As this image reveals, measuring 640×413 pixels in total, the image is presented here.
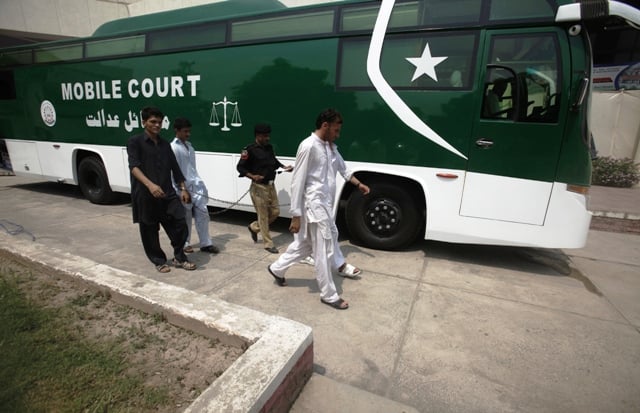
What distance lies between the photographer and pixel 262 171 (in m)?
3.98

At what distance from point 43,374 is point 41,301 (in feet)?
3.30

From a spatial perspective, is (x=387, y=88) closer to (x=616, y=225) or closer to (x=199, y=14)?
(x=199, y=14)

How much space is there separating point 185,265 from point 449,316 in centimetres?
278

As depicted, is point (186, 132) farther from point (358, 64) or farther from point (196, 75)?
point (358, 64)

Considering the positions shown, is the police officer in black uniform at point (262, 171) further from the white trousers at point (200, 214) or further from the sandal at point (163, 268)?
the sandal at point (163, 268)

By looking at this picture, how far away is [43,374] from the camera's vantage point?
184cm

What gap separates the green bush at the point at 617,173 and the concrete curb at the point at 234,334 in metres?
9.85

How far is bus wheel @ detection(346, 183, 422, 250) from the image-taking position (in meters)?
4.09

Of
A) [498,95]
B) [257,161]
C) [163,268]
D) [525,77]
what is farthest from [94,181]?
[525,77]

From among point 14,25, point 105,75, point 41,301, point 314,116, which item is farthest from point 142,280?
point 14,25

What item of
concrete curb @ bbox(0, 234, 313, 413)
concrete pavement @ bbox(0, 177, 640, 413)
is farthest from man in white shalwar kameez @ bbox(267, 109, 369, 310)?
concrete curb @ bbox(0, 234, 313, 413)

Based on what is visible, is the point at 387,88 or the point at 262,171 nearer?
the point at 387,88

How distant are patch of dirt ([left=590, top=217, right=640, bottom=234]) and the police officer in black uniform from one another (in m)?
5.78

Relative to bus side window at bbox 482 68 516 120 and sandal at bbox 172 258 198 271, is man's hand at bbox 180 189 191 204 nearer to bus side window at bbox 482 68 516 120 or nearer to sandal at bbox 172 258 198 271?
sandal at bbox 172 258 198 271
